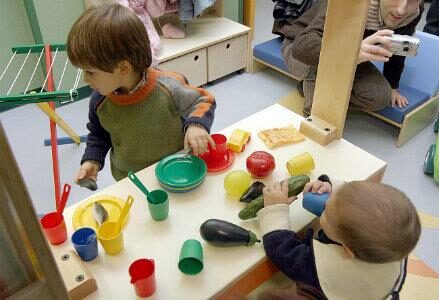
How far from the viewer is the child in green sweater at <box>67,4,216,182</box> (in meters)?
0.98

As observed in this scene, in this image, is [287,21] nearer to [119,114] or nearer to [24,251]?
[119,114]

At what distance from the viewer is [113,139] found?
121 cm

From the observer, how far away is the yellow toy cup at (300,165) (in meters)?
1.01

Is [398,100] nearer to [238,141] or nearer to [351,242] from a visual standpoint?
[238,141]

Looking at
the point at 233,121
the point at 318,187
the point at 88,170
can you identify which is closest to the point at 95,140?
the point at 88,170

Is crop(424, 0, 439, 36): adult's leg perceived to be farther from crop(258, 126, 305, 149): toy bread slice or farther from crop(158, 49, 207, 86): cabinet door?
crop(258, 126, 305, 149): toy bread slice

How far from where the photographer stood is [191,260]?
80cm

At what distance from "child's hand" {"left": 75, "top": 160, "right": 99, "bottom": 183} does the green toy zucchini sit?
0.47 metres

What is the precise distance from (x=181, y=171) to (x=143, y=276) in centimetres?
33

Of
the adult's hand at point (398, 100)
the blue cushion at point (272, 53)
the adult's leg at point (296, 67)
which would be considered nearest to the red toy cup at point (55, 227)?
the adult's leg at point (296, 67)

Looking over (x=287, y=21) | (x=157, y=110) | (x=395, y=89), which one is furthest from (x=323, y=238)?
(x=287, y=21)

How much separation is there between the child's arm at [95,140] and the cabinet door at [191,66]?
1.02 meters

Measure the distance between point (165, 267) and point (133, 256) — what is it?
0.23 feet

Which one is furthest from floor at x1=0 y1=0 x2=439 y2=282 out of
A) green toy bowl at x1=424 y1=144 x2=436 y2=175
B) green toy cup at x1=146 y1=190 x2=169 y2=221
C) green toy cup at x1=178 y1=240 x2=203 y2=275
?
green toy cup at x1=178 y1=240 x2=203 y2=275
